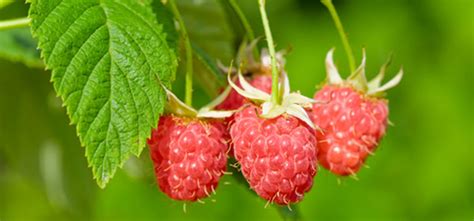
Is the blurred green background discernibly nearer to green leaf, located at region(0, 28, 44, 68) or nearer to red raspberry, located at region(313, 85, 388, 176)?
green leaf, located at region(0, 28, 44, 68)

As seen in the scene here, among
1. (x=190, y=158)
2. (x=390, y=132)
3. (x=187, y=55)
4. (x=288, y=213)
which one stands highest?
(x=187, y=55)

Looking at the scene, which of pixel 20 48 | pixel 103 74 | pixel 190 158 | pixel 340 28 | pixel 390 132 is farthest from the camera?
pixel 390 132

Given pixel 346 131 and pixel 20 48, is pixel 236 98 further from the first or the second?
pixel 20 48

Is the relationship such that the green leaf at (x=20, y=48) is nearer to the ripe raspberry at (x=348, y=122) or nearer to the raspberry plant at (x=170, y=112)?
the raspberry plant at (x=170, y=112)

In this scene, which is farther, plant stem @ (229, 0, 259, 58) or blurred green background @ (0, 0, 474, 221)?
blurred green background @ (0, 0, 474, 221)

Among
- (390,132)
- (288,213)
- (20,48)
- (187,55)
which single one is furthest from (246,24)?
(390,132)

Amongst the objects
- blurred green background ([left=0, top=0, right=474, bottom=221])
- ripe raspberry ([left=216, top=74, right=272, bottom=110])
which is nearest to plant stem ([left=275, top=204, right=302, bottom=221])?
ripe raspberry ([left=216, top=74, right=272, bottom=110])

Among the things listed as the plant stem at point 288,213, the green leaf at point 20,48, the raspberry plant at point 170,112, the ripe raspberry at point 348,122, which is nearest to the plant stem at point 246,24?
the raspberry plant at point 170,112
